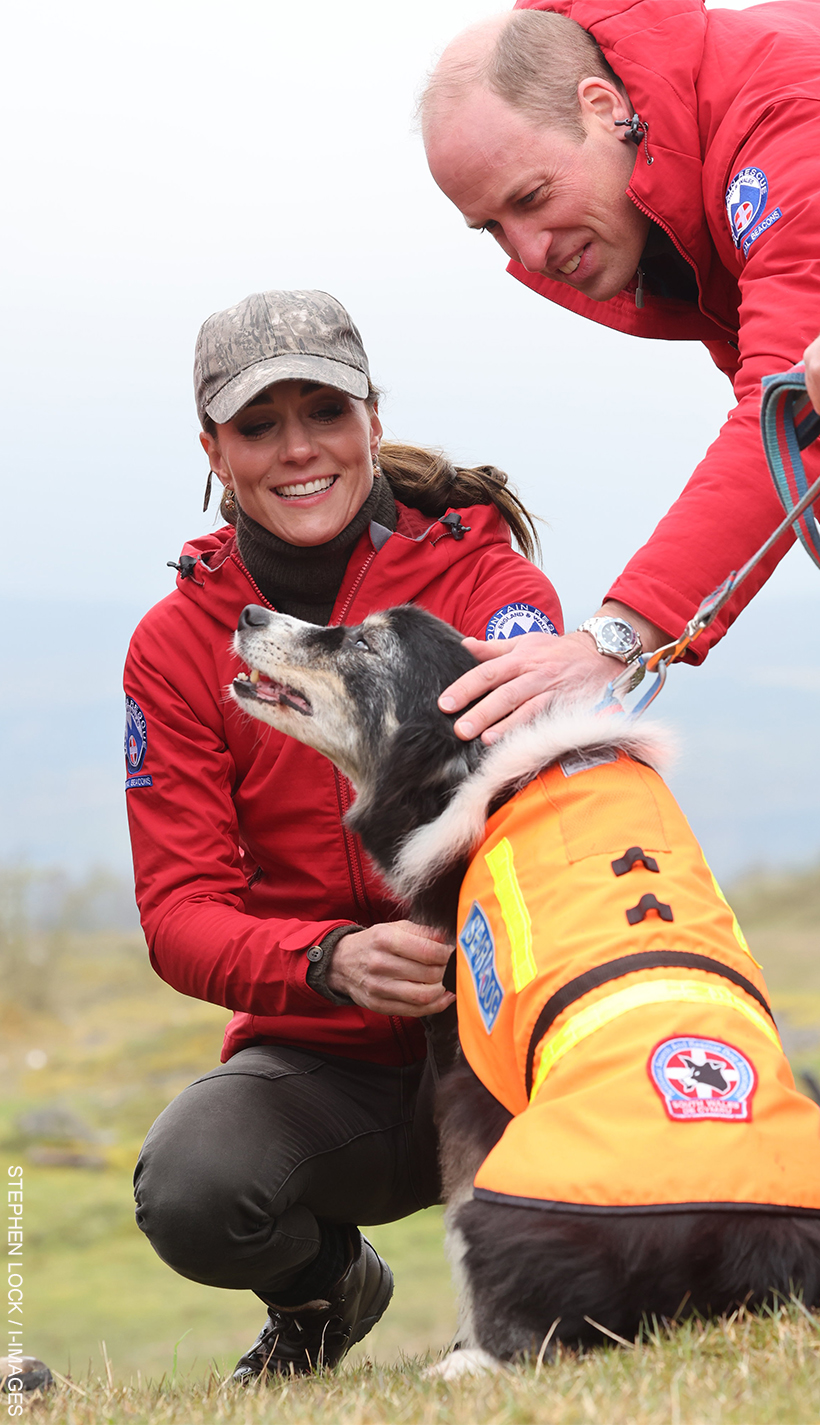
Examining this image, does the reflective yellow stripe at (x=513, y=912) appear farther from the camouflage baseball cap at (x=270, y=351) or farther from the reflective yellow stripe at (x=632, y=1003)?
the camouflage baseball cap at (x=270, y=351)

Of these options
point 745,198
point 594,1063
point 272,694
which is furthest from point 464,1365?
point 745,198

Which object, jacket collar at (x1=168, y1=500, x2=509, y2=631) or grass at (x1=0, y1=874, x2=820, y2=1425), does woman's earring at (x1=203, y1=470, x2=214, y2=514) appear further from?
grass at (x1=0, y1=874, x2=820, y2=1425)

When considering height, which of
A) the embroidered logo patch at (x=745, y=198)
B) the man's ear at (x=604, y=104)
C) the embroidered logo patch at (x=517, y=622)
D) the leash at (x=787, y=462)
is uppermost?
the man's ear at (x=604, y=104)

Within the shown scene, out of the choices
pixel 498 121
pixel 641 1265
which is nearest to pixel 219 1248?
pixel 641 1265

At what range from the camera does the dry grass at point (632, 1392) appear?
1.62 meters

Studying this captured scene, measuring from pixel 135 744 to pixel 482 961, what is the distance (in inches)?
55.1

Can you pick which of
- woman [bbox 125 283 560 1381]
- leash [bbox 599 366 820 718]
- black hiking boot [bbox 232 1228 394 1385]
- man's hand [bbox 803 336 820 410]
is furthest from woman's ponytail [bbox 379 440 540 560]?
black hiking boot [bbox 232 1228 394 1385]

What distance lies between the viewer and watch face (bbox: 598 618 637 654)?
2605mm

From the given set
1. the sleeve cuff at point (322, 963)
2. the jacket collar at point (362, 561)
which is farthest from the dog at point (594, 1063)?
the jacket collar at point (362, 561)

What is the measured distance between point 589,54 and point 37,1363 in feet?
11.9

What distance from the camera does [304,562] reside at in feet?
11.1

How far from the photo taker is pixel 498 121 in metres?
2.87

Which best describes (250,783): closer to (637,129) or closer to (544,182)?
(544,182)

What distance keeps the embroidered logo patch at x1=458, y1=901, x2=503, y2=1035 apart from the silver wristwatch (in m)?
0.62
